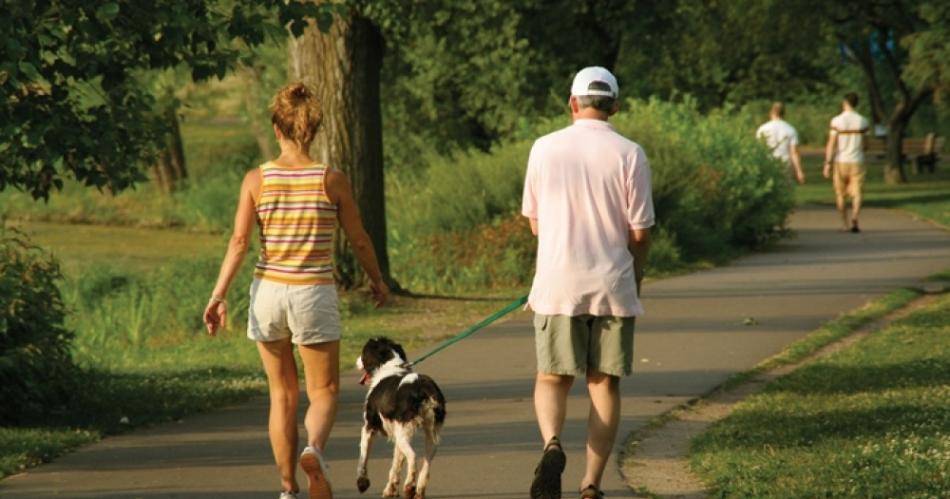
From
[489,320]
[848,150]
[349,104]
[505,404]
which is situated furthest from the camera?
[848,150]

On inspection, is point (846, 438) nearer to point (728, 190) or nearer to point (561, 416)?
point (561, 416)

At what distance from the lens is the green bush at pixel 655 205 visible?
72.6 ft

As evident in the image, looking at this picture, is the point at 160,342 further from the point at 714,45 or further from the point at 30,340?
the point at 714,45

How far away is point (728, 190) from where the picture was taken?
24.8 m

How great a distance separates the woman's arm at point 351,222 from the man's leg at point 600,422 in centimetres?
102

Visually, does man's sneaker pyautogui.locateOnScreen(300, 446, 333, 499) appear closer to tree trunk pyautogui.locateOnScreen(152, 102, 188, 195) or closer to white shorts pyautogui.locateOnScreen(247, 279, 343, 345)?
white shorts pyautogui.locateOnScreen(247, 279, 343, 345)

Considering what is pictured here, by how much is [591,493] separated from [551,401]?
0.44 m

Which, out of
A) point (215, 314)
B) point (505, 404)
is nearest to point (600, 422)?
point (215, 314)

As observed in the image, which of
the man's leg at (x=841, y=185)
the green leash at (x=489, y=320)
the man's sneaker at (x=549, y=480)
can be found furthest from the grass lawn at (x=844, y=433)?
the man's leg at (x=841, y=185)

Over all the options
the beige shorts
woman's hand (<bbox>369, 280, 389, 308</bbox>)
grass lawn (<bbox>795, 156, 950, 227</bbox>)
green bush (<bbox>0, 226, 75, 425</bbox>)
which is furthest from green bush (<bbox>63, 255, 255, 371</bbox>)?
grass lawn (<bbox>795, 156, 950, 227</bbox>)

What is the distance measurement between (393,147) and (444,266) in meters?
13.1

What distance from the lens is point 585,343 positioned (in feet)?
26.3

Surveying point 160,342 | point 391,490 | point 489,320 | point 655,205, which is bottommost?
point 160,342

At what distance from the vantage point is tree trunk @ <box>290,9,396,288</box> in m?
18.2
